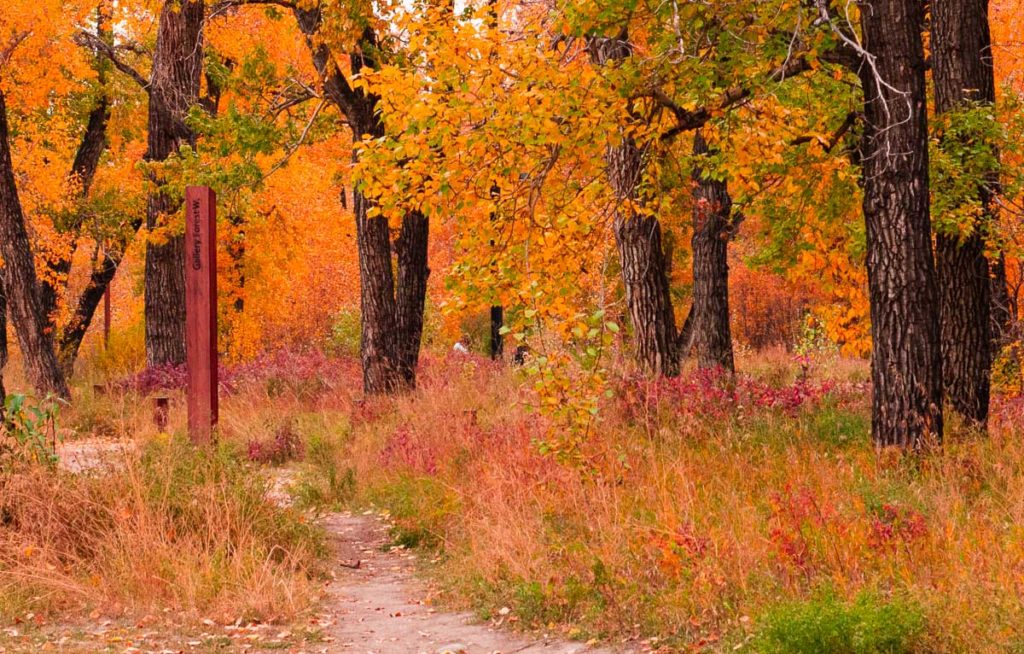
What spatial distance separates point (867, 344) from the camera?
44.2 feet

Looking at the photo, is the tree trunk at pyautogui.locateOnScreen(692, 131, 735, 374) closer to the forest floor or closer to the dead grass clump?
the dead grass clump

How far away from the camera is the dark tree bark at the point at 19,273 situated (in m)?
18.0

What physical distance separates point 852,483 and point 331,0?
345 inches

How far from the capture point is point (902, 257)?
8.10 meters

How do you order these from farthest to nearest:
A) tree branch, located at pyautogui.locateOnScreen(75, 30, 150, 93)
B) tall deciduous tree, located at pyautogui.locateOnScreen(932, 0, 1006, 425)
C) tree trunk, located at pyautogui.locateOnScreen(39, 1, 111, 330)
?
tree trunk, located at pyautogui.locateOnScreen(39, 1, 111, 330), tree branch, located at pyautogui.locateOnScreen(75, 30, 150, 93), tall deciduous tree, located at pyautogui.locateOnScreen(932, 0, 1006, 425)

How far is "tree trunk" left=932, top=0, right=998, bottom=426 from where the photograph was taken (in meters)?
9.84

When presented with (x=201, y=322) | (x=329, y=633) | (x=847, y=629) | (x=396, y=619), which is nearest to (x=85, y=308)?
(x=201, y=322)

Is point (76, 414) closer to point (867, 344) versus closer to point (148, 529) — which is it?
point (148, 529)

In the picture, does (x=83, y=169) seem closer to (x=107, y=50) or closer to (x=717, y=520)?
(x=107, y=50)

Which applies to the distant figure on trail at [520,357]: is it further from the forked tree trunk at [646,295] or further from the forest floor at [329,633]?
the forest floor at [329,633]

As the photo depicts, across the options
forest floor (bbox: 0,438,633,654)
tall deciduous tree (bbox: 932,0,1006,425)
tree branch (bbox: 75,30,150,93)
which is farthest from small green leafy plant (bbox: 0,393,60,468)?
tree branch (bbox: 75,30,150,93)

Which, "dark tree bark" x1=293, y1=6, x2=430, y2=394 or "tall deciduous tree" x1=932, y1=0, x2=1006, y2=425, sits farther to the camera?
"dark tree bark" x1=293, y1=6, x2=430, y2=394

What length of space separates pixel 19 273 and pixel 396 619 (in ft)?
45.1

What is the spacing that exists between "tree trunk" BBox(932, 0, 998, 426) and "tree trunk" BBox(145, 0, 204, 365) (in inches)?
466
